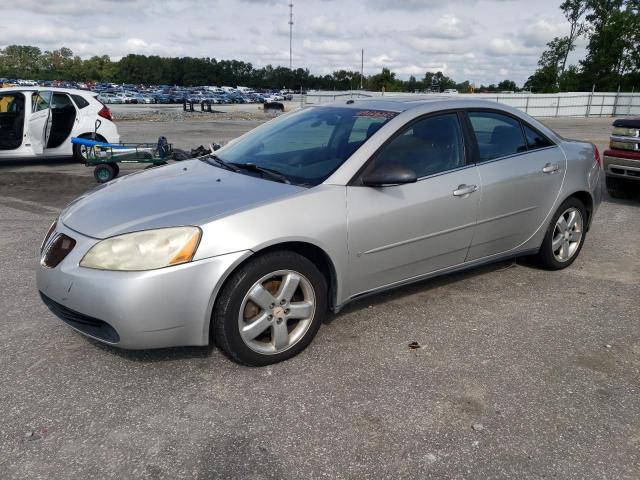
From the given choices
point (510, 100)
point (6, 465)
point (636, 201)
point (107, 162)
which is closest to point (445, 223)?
point (6, 465)

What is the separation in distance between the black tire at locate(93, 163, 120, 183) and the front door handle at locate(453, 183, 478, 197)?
7123 mm

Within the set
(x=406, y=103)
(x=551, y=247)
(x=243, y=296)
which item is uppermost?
(x=406, y=103)

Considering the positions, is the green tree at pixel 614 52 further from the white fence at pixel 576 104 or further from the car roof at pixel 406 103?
the car roof at pixel 406 103

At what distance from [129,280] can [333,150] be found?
1.65m

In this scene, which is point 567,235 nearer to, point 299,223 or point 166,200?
point 299,223

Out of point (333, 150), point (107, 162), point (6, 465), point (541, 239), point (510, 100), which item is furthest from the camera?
point (510, 100)

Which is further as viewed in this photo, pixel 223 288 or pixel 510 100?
pixel 510 100

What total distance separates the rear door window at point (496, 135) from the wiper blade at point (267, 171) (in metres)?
1.58

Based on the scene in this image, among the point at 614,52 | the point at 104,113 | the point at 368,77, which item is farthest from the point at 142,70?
the point at 104,113

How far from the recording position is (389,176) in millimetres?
3385

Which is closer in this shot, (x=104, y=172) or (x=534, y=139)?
(x=534, y=139)

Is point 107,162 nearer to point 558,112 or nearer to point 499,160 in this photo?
point 499,160

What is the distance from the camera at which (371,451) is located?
251cm

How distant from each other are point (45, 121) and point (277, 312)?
9.35 meters
